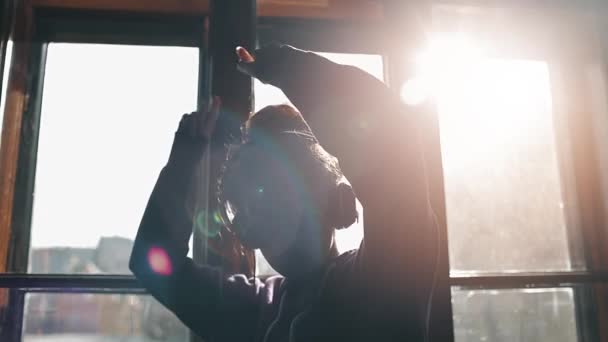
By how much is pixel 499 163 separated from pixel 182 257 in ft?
2.58

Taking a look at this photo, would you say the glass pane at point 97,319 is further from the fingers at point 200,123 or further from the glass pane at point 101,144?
the fingers at point 200,123

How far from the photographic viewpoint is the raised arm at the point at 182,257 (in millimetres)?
543

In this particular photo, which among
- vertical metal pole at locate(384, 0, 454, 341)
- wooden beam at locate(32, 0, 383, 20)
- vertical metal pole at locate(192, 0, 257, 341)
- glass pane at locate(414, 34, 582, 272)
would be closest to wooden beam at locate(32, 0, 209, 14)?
wooden beam at locate(32, 0, 383, 20)

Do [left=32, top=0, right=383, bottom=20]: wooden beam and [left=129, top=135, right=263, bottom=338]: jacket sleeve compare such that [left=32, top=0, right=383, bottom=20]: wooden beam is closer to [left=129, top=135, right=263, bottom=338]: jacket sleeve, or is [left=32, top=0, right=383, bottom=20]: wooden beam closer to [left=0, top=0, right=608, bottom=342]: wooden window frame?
[left=0, top=0, right=608, bottom=342]: wooden window frame

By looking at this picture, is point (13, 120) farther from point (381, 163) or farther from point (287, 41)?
point (381, 163)

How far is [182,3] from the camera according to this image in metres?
1.01

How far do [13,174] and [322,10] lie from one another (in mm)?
706

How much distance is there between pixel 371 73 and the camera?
0.79 metres

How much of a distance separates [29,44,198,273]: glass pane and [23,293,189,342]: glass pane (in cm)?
5

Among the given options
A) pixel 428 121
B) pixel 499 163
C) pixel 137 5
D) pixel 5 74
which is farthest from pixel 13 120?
pixel 499 163

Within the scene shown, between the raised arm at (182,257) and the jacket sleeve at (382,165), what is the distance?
195mm

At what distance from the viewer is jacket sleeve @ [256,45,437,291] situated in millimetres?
385

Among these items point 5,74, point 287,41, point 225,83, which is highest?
point 287,41

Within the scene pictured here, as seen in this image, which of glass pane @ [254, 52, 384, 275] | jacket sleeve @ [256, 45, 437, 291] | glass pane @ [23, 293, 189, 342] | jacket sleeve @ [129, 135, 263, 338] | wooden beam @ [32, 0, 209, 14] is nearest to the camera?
jacket sleeve @ [256, 45, 437, 291]
